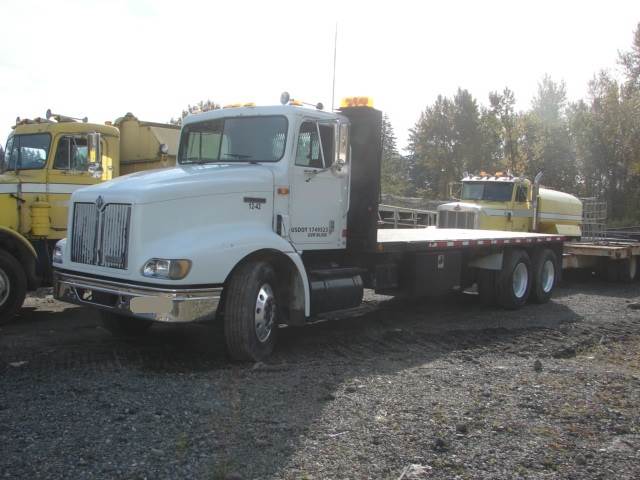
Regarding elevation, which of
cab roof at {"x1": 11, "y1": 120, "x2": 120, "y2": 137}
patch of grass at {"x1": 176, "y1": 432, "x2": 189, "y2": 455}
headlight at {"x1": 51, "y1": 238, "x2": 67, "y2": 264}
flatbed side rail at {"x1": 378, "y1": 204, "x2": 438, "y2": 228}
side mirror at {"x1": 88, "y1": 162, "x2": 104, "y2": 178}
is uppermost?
cab roof at {"x1": 11, "y1": 120, "x2": 120, "y2": 137}

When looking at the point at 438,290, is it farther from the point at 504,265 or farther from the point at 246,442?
the point at 246,442

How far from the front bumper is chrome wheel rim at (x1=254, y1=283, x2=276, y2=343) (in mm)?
503

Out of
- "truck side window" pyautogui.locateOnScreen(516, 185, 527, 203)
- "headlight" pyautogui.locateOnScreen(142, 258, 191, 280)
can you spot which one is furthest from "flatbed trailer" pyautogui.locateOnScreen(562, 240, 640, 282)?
"headlight" pyautogui.locateOnScreen(142, 258, 191, 280)

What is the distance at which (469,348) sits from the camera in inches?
287

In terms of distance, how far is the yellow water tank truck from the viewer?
641 inches

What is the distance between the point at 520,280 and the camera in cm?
1109

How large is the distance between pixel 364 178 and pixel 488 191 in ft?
32.1

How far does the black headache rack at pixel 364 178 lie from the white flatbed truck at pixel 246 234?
0.04ft

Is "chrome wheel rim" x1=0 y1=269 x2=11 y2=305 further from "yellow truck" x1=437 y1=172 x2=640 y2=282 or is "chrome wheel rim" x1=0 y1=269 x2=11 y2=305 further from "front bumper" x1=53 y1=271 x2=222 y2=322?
"yellow truck" x1=437 y1=172 x2=640 y2=282

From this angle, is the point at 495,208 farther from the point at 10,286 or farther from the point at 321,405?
the point at 321,405

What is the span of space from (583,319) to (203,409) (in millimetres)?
7066

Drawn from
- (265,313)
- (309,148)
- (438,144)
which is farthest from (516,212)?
(438,144)

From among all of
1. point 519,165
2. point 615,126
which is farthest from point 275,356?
point 519,165

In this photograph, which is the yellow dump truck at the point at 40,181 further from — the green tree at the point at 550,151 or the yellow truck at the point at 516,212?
the green tree at the point at 550,151
